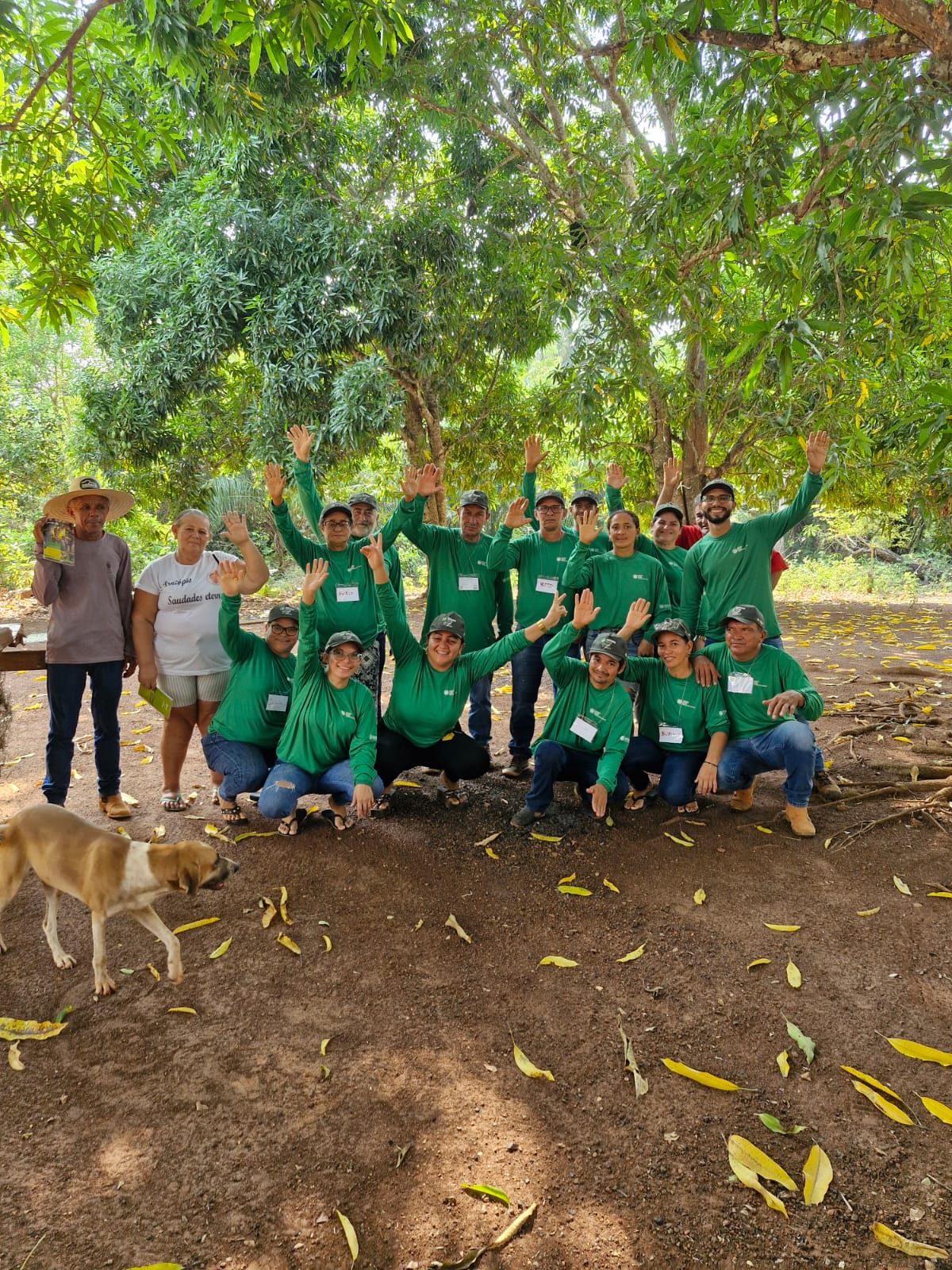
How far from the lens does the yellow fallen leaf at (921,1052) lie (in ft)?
8.37

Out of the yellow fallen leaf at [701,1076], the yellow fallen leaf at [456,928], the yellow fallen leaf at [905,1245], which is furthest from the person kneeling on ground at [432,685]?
the yellow fallen leaf at [905,1245]

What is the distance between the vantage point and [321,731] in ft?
13.4

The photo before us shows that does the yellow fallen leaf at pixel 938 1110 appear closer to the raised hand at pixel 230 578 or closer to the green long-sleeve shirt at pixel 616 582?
the green long-sleeve shirt at pixel 616 582

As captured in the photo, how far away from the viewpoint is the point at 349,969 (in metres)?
3.07

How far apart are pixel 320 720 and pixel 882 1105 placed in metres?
2.94

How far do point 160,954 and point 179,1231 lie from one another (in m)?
1.31

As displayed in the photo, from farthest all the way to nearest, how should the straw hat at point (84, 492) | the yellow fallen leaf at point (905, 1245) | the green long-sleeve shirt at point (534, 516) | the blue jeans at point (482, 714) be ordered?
the blue jeans at point (482, 714) < the green long-sleeve shirt at point (534, 516) < the straw hat at point (84, 492) < the yellow fallen leaf at point (905, 1245)

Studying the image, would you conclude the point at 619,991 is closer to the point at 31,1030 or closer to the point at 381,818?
the point at 381,818

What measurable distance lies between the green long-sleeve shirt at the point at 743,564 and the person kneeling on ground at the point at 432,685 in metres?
1.09

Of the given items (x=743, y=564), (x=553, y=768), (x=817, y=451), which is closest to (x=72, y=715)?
(x=553, y=768)

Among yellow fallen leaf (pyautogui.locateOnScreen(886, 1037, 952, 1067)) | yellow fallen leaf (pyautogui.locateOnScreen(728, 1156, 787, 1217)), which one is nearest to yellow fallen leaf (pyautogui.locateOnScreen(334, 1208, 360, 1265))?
yellow fallen leaf (pyautogui.locateOnScreen(728, 1156, 787, 1217))

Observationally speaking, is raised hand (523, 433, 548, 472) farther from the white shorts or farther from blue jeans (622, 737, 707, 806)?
Answer: the white shorts

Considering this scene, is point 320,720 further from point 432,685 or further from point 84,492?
point 84,492

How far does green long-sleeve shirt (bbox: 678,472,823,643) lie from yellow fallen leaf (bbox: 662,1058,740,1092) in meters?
2.72
